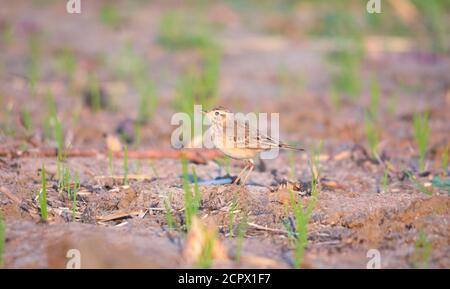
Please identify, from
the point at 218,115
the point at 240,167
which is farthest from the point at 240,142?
the point at 240,167

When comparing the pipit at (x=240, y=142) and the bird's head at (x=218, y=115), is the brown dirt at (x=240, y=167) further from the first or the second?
the bird's head at (x=218, y=115)

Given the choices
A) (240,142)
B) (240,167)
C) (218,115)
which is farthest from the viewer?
(240,167)

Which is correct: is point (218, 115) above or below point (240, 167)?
above

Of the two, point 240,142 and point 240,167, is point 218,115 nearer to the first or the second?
point 240,142

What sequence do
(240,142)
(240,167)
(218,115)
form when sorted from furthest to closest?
1. (240,167)
2. (218,115)
3. (240,142)

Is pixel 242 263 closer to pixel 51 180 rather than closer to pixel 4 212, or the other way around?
pixel 4 212

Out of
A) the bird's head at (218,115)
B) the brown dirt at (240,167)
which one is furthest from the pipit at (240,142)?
the brown dirt at (240,167)

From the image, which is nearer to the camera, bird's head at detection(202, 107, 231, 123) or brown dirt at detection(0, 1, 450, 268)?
brown dirt at detection(0, 1, 450, 268)

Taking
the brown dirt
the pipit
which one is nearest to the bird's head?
the pipit

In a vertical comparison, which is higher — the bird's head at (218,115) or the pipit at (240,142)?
the bird's head at (218,115)

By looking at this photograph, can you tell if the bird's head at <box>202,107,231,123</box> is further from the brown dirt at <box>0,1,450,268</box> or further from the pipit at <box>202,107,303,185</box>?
the brown dirt at <box>0,1,450,268</box>

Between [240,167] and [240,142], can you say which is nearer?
[240,142]

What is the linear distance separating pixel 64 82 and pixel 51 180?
164 inches

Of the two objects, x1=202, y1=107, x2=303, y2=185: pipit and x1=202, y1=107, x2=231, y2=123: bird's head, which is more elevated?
x1=202, y1=107, x2=231, y2=123: bird's head
